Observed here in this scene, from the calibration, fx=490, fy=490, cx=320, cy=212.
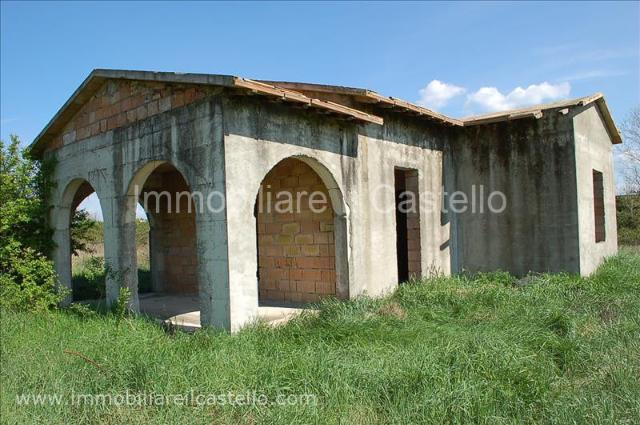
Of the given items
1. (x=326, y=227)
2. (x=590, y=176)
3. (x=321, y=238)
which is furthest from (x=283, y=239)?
(x=590, y=176)

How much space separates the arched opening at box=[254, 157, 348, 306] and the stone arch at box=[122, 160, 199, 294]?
254 centimetres

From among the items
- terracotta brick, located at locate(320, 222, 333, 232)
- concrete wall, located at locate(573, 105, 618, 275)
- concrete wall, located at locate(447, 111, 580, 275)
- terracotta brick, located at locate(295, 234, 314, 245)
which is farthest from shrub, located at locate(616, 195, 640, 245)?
terracotta brick, located at locate(295, 234, 314, 245)

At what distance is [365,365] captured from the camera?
4.95 metres

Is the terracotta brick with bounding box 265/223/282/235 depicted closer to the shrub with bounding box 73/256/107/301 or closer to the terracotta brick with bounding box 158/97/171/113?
the terracotta brick with bounding box 158/97/171/113

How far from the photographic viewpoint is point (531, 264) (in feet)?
32.9

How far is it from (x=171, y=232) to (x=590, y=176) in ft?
32.0

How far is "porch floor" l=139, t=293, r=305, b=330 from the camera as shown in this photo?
7.75m

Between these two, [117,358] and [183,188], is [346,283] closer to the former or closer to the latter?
[117,358]

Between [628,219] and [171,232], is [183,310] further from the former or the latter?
[628,219]

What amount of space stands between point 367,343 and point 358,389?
124 centimetres

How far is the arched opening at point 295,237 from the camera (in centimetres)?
906

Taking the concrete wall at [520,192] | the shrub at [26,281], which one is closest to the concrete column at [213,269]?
the shrub at [26,281]

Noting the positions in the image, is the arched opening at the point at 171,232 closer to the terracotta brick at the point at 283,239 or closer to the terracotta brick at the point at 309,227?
the terracotta brick at the point at 283,239

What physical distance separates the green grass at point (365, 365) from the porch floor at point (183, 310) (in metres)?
0.89
